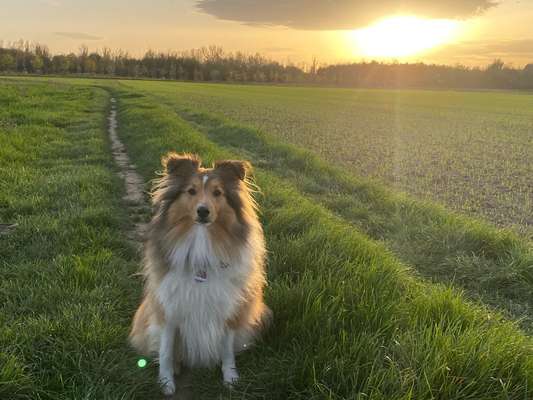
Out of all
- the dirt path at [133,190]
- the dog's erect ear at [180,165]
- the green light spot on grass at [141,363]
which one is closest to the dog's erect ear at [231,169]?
the dog's erect ear at [180,165]

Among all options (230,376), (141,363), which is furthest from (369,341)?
(141,363)

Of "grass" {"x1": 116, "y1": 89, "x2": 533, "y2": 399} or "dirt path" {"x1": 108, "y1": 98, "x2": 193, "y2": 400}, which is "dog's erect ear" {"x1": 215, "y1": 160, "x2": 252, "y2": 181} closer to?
"grass" {"x1": 116, "y1": 89, "x2": 533, "y2": 399}

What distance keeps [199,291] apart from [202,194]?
72cm

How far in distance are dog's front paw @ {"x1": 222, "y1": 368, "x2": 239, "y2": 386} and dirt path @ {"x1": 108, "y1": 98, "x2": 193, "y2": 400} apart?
0.28 metres

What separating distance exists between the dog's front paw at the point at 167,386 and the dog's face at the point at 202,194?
1.13 meters

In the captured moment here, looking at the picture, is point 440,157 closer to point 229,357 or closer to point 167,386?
point 229,357

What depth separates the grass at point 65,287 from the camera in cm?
310

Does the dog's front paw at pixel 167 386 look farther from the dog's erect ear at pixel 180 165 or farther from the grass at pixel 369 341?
the dog's erect ear at pixel 180 165

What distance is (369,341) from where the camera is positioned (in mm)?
3127

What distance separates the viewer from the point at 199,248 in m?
3.24

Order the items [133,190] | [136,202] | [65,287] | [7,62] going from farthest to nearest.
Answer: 1. [7,62]
2. [133,190]
3. [136,202]
4. [65,287]

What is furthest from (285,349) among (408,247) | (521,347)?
(408,247)

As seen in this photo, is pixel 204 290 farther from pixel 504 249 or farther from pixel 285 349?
pixel 504 249

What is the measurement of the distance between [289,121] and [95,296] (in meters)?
22.6
